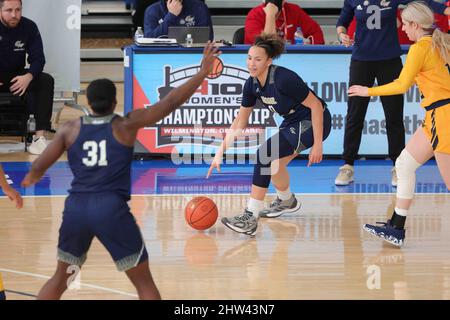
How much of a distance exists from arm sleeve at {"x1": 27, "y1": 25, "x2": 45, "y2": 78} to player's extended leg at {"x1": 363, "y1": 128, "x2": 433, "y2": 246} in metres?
5.71

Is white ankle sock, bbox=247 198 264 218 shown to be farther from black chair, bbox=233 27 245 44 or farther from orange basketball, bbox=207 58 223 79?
black chair, bbox=233 27 245 44

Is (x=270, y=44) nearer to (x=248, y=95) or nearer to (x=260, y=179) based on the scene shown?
(x=248, y=95)

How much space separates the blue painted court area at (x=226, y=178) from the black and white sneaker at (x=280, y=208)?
1.12 metres

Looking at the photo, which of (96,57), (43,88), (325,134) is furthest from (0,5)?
(96,57)

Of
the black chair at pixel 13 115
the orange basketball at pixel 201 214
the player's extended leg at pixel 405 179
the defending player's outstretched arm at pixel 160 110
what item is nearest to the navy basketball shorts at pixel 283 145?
the orange basketball at pixel 201 214

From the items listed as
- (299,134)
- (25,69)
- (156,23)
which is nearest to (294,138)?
(299,134)

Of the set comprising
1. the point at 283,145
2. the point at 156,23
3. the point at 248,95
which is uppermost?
the point at 156,23

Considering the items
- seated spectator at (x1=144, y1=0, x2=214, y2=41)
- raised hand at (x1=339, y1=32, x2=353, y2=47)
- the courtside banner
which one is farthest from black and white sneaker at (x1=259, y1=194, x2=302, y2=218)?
seated spectator at (x1=144, y1=0, x2=214, y2=41)

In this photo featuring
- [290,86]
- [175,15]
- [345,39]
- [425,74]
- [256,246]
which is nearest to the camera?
[425,74]

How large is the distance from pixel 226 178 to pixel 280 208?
2045 mm

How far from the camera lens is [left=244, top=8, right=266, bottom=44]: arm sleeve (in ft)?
41.7

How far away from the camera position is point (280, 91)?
8.44 m

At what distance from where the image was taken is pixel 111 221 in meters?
5.31

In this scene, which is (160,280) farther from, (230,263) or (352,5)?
(352,5)
